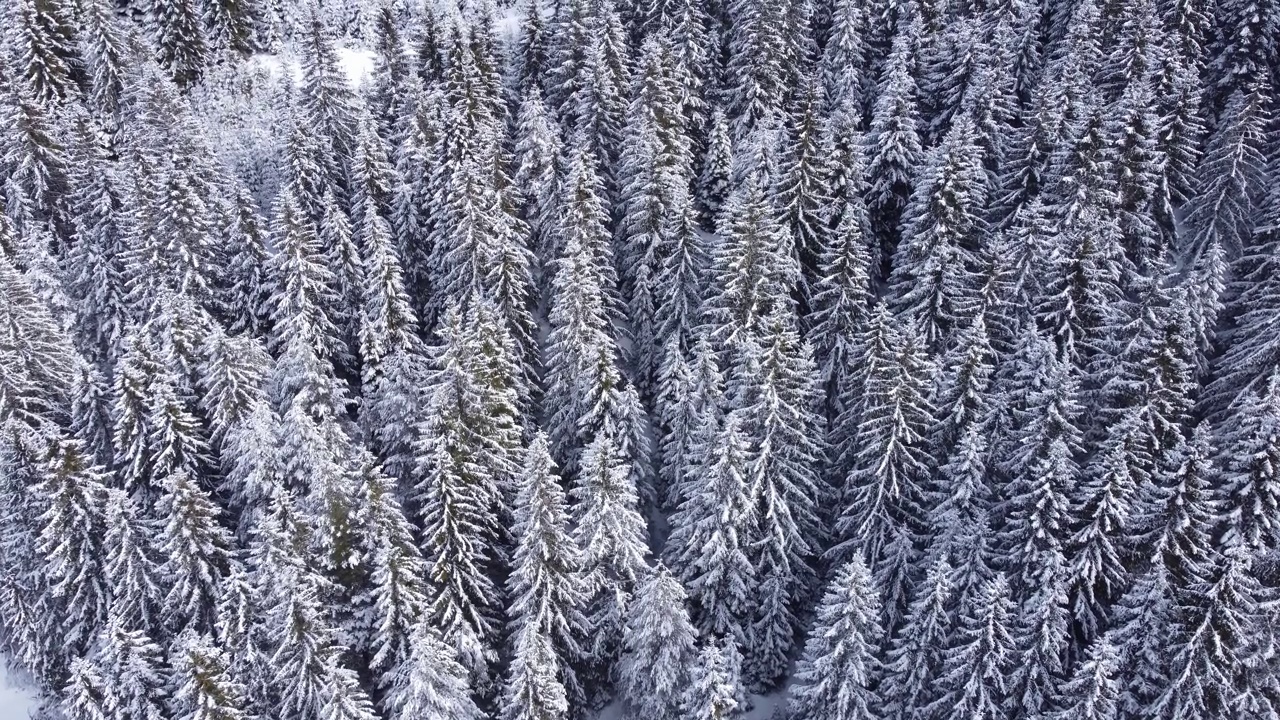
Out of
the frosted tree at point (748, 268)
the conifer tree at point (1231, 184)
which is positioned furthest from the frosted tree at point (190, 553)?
the conifer tree at point (1231, 184)

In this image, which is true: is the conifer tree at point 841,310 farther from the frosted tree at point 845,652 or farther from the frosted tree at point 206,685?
the frosted tree at point 206,685

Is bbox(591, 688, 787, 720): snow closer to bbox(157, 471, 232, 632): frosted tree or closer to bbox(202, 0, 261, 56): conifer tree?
bbox(157, 471, 232, 632): frosted tree

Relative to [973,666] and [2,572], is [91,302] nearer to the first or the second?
[2,572]

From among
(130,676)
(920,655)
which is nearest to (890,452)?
(920,655)

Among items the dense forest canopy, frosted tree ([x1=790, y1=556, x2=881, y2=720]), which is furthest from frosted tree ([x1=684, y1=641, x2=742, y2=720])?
frosted tree ([x1=790, y1=556, x2=881, y2=720])

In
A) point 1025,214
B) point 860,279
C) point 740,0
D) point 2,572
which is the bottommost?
point 2,572

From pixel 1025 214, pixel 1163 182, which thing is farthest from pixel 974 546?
pixel 1163 182
